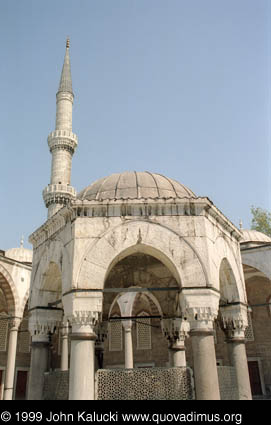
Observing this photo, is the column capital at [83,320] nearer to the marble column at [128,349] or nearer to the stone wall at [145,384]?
the stone wall at [145,384]

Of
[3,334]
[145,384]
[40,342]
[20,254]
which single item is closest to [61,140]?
[20,254]

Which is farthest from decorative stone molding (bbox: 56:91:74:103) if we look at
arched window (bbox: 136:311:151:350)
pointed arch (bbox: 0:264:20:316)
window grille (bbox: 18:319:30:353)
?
arched window (bbox: 136:311:151:350)

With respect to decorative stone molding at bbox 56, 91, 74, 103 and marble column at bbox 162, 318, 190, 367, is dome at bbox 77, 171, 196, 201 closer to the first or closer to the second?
marble column at bbox 162, 318, 190, 367

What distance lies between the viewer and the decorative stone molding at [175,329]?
895cm

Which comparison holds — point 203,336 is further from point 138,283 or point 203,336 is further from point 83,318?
point 138,283

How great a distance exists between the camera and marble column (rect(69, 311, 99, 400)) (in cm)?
561

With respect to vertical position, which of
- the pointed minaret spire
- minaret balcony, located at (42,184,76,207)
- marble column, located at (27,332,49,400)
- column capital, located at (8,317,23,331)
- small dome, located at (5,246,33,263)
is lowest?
marble column, located at (27,332,49,400)

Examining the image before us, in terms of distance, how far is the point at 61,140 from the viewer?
1097 inches

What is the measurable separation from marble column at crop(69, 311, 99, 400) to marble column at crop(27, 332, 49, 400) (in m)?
1.60

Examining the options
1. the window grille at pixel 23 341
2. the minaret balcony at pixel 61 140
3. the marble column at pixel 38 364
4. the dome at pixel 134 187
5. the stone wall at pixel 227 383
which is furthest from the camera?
the minaret balcony at pixel 61 140

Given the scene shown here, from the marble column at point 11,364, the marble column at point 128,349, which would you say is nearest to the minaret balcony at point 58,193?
the marble column at point 11,364

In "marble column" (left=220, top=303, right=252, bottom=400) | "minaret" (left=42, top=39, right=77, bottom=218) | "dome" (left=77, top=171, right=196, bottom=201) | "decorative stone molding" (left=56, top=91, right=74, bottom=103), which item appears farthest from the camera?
"decorative stone molding" (left=56, top=91, right=74, bottom=103)

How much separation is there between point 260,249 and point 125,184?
369 inches

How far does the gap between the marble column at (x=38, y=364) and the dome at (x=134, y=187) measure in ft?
9.51
